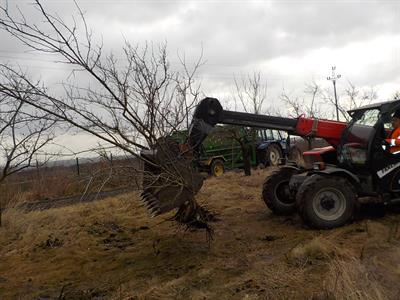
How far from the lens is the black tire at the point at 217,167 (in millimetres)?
21406

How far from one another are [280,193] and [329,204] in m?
1.68

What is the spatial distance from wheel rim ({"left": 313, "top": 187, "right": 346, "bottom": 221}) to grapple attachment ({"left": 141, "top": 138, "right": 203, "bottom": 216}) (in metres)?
2.13

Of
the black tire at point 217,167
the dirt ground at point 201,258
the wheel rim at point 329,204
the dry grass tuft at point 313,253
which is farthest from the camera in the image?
the black tire at point 217,167

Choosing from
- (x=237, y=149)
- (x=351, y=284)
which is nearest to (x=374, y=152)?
(x=351, y=284)

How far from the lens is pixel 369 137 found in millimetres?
7965

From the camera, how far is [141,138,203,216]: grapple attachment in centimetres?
677

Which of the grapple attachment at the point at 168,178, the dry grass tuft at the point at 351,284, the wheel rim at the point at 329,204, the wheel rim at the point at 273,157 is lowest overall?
the dry grass tuft at the point at 351,284

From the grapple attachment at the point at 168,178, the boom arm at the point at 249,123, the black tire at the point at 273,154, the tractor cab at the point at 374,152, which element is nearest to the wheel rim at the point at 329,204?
the tractor cab at the point at 374,152

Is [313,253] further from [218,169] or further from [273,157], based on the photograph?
[273,157]

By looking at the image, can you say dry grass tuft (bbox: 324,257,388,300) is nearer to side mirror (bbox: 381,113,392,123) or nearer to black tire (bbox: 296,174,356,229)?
black tire (bbox: 296,174,356,229)

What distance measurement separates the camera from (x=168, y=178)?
679 centimetres

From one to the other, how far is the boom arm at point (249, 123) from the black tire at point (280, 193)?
1.09 m

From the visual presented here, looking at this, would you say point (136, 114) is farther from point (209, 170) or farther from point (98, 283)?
point (209, 170)

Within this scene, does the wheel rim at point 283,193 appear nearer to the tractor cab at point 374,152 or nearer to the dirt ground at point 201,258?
the dirt ground at point 201,258
